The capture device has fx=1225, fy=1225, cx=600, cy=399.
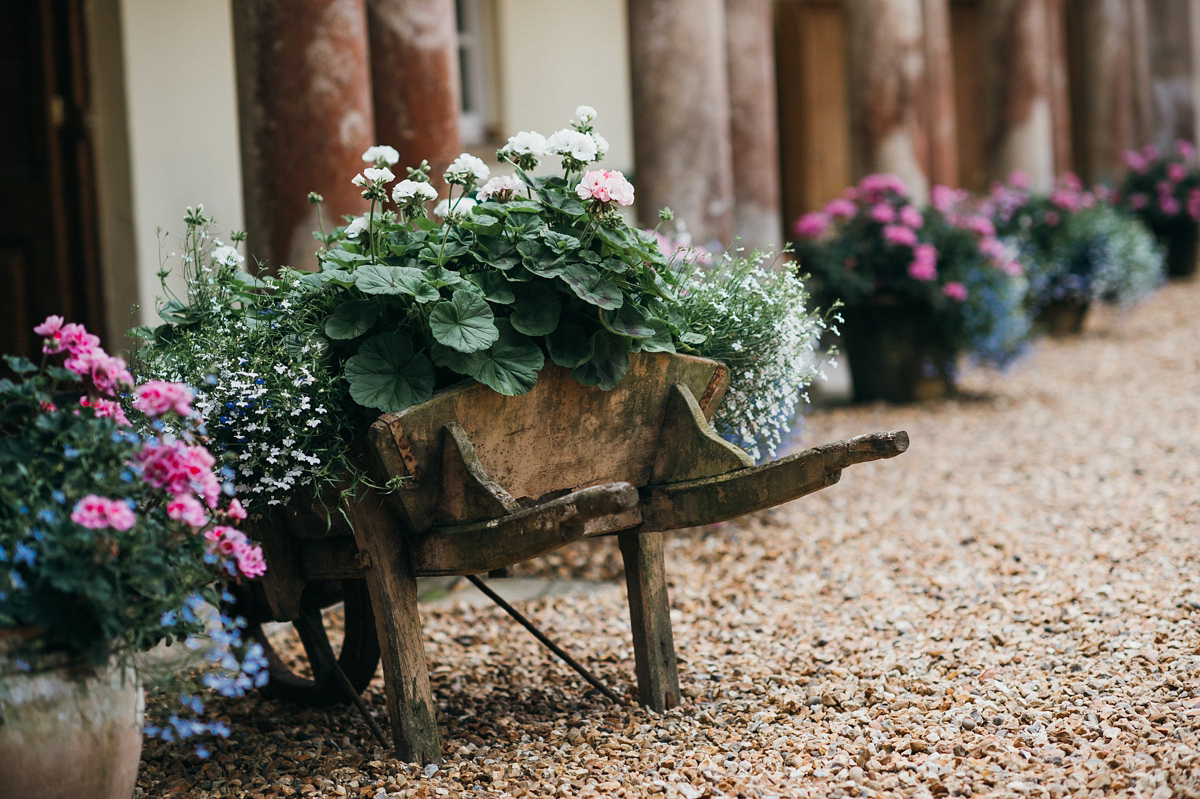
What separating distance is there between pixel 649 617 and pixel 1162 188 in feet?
34.9

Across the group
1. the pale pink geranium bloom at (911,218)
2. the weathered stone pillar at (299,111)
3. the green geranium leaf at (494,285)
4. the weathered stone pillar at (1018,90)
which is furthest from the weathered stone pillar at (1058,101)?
the green geranium leaf at (494,285)

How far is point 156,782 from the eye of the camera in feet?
8.46

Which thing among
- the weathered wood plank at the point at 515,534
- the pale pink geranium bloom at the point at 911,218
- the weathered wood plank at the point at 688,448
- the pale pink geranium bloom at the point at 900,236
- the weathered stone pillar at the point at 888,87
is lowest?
the weathered wood plank at the point at 515,534

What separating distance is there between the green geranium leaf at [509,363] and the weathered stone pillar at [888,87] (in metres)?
5.68

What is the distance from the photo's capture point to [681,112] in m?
5.76

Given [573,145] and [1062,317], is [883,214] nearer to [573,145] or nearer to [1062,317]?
[1062,317]

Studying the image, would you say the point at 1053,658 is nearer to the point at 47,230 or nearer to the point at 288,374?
the point at 288,374

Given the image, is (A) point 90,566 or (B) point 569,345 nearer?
(A) point 90,566

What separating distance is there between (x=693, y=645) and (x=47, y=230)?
3721mm

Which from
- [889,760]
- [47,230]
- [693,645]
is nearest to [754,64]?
[47,230]

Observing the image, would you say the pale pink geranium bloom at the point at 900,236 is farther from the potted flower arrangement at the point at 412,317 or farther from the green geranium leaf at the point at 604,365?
the green geranium leaf at the point at 604,365

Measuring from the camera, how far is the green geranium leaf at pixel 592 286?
92.0 inches

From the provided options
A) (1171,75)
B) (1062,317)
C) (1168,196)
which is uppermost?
(1171,75)

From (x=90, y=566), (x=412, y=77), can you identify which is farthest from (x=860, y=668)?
(x=412, y=77)
